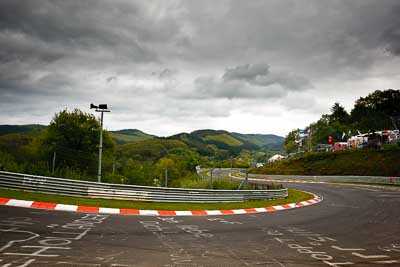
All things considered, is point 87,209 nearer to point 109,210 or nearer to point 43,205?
point 109,210

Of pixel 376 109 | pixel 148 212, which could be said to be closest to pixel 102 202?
pixel 148 212

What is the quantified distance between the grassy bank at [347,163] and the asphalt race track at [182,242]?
168 feet

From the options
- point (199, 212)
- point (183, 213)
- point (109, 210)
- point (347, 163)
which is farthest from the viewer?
point (347, 163)

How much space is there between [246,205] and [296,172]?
2082 inches

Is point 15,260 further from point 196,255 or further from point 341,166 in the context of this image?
point 341,166

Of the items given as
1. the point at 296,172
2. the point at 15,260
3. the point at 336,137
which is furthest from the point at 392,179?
the point at 336,137

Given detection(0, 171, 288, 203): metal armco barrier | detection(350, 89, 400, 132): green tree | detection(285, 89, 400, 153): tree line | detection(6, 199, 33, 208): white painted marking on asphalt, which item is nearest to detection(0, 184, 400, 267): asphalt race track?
detection(6, 199, 33, 208): white painted marking on asphalt

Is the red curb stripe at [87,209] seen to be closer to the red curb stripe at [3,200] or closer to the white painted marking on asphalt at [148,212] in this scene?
the white painted marking on asphalt at [148,212]

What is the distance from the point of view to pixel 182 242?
26.9 feet

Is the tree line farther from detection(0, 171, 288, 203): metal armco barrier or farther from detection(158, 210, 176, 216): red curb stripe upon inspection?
detection(158, 210, 176, 216): red curb stripe

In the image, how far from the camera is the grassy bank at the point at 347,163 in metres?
57.5

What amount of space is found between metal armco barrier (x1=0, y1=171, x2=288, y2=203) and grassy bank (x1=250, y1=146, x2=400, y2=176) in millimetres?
46183

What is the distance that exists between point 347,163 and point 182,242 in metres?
63.6

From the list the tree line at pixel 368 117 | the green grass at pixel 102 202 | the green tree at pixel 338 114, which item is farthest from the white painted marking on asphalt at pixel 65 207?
the green tree at pixel 338 114
